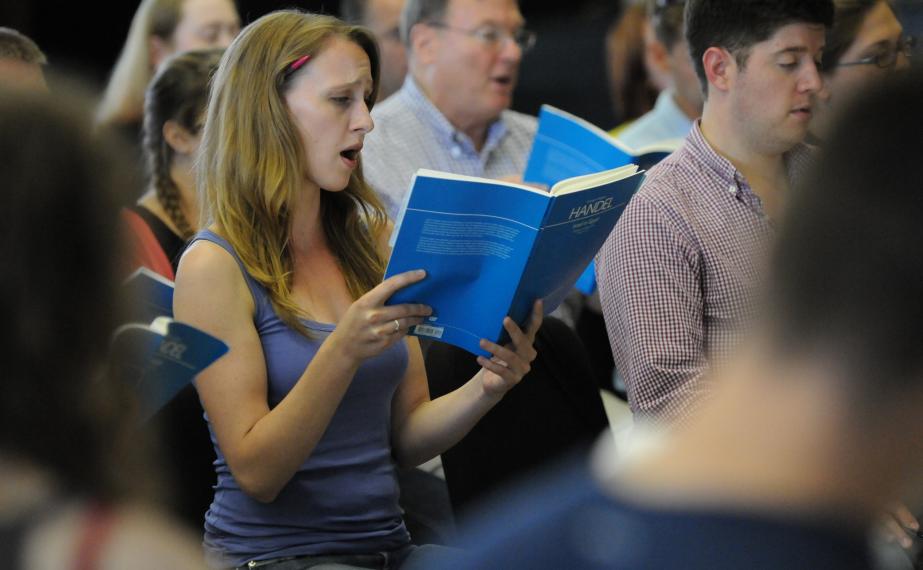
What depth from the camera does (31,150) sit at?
39.1 inches

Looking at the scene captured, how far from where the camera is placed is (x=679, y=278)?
2.43 metres

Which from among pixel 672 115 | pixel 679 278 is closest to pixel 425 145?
pixel 672 115

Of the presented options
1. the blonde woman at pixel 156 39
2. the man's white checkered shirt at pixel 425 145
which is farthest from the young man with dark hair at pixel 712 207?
the blonde woman at pixel 156 39

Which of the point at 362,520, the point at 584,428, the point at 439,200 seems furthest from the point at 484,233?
the point at 584,428

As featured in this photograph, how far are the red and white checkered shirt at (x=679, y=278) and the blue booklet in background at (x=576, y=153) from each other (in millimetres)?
298

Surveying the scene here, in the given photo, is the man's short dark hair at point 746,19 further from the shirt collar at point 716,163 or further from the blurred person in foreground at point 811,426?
the blurred person in foreground at point 811,426

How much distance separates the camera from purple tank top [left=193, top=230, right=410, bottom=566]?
6.91 ft

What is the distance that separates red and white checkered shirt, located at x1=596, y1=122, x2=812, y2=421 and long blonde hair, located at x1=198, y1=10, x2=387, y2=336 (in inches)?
26.5

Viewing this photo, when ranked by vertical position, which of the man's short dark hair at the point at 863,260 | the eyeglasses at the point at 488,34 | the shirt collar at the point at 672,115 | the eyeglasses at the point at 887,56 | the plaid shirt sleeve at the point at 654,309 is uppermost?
the man's short dark hair at the point at 863,260

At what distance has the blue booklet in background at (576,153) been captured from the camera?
289 cm

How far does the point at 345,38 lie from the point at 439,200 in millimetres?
561

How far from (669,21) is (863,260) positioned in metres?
3.77

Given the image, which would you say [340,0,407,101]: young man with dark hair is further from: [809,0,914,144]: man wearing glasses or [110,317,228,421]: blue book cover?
[110,317,228,421]: blue book cover

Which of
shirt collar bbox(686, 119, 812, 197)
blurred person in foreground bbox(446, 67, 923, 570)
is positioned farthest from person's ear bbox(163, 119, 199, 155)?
blurred person in foreground bbox(446, 67, 923, 570)
